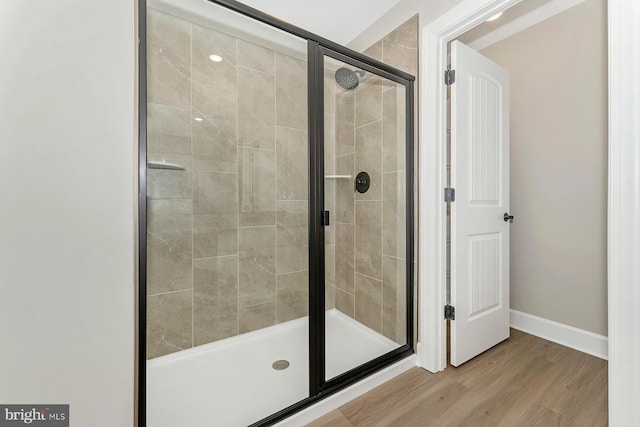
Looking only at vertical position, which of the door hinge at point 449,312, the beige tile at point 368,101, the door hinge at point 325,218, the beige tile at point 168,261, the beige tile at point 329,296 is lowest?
the door hinge at point 449,312

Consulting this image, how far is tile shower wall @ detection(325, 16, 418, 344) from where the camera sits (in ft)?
5.41

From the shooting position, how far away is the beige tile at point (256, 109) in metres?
1.69

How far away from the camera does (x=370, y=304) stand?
183 cm

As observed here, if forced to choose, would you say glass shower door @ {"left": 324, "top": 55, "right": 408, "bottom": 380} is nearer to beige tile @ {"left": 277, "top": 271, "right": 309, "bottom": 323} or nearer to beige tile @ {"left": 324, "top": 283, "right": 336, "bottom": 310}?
beige tile @ {"left": 324, "top": 283, "right": 336, "bottom": 310}

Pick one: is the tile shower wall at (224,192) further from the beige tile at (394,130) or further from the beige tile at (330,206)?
the beige tile at (394,130)

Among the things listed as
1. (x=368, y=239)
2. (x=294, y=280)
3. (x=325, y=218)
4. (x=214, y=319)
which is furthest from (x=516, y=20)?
(x=214, y=319)

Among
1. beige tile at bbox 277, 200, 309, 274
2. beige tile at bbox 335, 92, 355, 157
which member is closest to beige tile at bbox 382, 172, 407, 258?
beige tile at bbox 335, 92, 355, 157

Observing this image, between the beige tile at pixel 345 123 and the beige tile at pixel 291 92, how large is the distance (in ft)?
0.68

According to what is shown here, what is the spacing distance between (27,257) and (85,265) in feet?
0.32

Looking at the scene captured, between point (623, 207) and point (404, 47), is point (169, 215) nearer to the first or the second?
point (404, 47)

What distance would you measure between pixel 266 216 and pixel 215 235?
350mm

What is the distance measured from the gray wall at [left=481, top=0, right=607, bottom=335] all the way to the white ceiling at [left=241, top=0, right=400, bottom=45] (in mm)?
1261

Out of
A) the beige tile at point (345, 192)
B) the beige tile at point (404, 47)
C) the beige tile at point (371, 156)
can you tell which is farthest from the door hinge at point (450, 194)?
the beige tile at point (404, 47)

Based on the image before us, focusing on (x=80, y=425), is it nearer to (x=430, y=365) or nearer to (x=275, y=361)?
(x=275, y=361)
